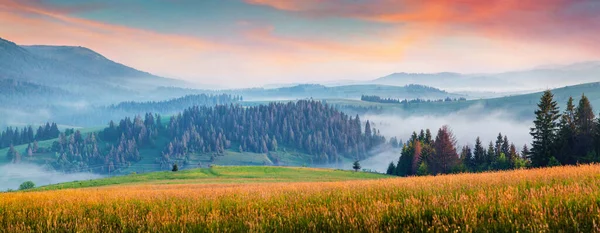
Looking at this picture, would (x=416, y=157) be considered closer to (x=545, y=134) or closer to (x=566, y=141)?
(x=545, y=134)

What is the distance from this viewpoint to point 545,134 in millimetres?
76312

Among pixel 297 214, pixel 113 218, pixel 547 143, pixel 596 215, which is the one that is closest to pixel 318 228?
pixel 297 214

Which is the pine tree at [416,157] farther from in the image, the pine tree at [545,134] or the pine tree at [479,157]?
the pine tree at [545,134]

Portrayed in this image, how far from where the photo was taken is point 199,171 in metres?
114

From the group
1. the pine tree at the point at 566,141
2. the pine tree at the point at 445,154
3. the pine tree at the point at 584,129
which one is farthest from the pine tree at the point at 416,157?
the pine tree at the point at 584,129

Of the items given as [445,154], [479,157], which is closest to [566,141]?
[445,154]

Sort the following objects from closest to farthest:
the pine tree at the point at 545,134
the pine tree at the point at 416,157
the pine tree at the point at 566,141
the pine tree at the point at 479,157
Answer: the pine tree at the point at 566,141
the pine tree at the point at 545,134
the pine tree at the point at 479,157
the pine tree at the point at 416,157

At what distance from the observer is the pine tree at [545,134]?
75688mm

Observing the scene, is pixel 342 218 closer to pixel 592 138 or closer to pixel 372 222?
pixel 372 222

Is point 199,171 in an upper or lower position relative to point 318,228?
lower

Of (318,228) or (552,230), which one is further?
(318,228)

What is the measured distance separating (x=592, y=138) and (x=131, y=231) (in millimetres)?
83952

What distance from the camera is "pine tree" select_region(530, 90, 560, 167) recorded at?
2980 inches

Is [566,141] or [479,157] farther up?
[566,141]
